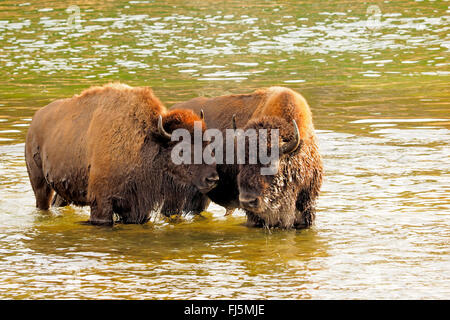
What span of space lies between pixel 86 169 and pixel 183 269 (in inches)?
83.3

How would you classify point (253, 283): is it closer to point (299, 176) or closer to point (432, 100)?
point (299, 176)

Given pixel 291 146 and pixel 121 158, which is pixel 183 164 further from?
pixel 291 146

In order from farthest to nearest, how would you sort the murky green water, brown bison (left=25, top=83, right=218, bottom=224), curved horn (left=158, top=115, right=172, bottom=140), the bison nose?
brown bison (left=25, top=83, right=218, bottom=224)
curved horn (left=158, top=115, right=172, bottom=140)
the bison nose
the murky green water

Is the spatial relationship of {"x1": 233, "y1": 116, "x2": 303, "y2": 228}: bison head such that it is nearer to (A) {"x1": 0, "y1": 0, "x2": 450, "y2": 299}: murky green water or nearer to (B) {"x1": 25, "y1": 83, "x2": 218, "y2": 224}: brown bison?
(A) {"x1": 0, "y1": 0, "x2": 450, "y2": 299}: murky green water

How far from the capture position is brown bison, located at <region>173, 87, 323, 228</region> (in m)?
8.58

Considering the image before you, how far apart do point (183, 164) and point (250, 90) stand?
34.0ft

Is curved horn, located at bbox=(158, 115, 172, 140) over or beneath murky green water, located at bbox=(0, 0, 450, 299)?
over

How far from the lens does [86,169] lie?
30.7ft

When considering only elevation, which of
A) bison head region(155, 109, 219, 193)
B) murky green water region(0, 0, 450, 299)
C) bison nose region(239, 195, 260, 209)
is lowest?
murky green water region(0, 0, 450, 299)

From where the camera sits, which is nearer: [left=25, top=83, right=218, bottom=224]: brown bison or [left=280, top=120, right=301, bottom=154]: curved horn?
[left=280, top=120, right=301, bottom=154]: curved horn

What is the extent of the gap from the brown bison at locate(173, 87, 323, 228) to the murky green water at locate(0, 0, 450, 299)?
9.1 inches

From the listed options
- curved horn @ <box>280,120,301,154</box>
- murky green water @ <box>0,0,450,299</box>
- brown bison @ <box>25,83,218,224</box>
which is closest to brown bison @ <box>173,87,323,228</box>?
curved horn @ <box>280,120,301,154</box>

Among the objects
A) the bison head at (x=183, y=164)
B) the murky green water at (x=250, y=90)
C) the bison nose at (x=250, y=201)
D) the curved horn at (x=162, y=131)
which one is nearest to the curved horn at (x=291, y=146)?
the bison nose at (x=250, y=201)

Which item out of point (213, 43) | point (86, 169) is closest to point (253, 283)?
point (86, 169)
